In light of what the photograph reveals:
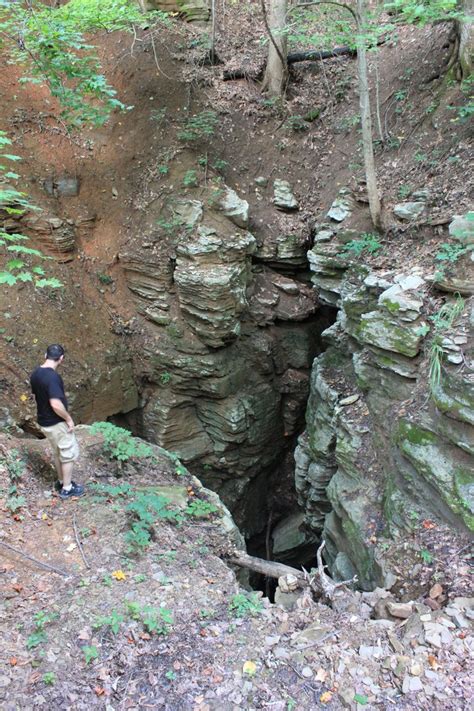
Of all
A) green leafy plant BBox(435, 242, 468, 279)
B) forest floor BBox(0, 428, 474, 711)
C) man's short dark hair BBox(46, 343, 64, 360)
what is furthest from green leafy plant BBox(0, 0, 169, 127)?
forest floor BBox(0, 428, 474, 711)

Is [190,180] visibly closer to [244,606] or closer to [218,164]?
[218,164]

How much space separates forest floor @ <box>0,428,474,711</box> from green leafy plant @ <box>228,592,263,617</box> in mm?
13

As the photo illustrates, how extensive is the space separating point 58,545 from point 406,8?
6.95 m

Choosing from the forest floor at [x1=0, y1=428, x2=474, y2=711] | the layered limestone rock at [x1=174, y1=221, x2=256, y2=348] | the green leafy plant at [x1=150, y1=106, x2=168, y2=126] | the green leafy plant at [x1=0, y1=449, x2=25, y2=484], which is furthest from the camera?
the green leafy plant at [x1=150, y1=106, x2=168, y2=126]

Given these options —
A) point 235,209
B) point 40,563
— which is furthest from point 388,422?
point 235,209

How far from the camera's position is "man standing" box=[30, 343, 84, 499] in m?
4.79

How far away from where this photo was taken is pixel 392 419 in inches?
239

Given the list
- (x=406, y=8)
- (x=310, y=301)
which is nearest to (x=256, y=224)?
(x=310, y=301)

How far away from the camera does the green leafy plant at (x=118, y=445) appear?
19.5ft

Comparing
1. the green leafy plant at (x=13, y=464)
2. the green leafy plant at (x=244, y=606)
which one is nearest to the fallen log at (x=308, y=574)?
the green leafy plant at (x=244, y=606)

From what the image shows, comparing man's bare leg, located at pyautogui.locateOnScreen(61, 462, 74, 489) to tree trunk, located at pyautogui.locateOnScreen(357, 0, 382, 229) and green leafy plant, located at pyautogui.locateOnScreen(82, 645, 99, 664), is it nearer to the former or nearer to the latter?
green leafy plant, located at pyautogui.locateOnScreen(82, 645, 99, 664)

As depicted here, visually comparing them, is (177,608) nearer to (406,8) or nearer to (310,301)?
(406,8)

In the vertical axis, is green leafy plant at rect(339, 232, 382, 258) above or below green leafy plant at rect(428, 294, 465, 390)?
above

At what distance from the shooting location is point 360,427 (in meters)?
6.66
